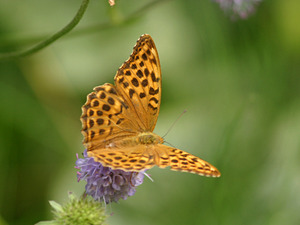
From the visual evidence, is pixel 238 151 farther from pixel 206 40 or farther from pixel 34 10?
pixel 34 10

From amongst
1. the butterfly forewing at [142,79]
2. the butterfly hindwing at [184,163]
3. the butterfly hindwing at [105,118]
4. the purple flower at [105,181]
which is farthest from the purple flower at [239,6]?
the purple flower at [105,181]

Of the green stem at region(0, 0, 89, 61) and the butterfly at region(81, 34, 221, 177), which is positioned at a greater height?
the green stem at region(0, 0, 89, 61)

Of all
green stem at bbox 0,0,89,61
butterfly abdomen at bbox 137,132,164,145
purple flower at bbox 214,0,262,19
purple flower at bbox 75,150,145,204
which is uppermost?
purple flower at bbox 214,0,262,19

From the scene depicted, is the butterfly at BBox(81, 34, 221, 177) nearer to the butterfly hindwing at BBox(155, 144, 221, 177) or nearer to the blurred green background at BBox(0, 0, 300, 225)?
the butterfly hindwing at BBox(155, 144, 221, 177)

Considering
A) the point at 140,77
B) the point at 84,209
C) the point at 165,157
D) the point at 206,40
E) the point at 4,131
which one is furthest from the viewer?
the point at 206,40

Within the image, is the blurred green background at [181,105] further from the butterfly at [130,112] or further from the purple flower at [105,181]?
the purple flower at [105,181]

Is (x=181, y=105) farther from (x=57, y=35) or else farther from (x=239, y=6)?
(x=57, y=35)

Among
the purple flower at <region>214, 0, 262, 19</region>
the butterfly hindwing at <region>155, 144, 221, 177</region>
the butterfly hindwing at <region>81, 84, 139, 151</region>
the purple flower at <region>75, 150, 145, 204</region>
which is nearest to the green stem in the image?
the butterfly hindwing at <region>81, 84, 139, 151</region>

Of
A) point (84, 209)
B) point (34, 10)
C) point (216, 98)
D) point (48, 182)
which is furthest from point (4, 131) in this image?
point (216, 98)
